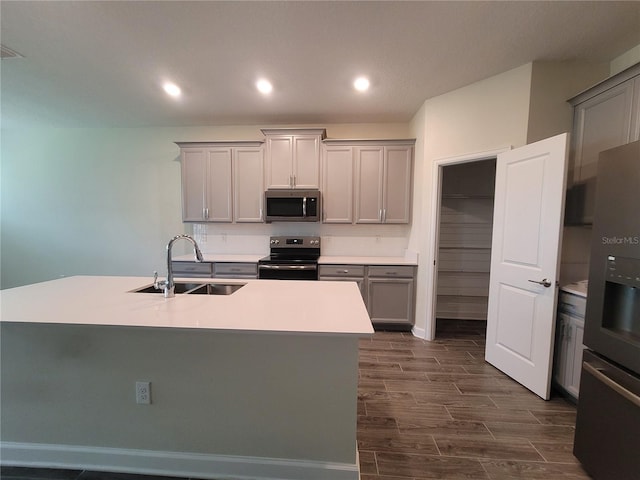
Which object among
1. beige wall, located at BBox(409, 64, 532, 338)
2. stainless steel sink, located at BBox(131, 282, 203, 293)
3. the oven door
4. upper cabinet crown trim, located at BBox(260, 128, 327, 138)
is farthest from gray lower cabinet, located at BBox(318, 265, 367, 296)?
upper cabinet crown trim, located at BBox(260, 128, 327, 138)

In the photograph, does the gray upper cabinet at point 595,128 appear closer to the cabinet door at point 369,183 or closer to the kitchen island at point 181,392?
the cabinet door at point 369,183

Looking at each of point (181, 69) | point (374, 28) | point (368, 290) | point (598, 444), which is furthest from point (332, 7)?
point (598, 444)

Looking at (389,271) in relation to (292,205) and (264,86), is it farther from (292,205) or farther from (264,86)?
(264,86)

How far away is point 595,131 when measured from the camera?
6.88ft

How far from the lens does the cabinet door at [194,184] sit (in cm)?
364

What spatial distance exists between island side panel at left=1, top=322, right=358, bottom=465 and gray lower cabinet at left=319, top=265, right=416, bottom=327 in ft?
6.55

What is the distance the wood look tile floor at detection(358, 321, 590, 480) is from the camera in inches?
58.3

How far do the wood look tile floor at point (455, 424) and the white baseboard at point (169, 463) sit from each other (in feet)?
0.97

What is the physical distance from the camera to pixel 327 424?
4.46 feet

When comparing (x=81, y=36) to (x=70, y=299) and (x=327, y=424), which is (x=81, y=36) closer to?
(x=70, y=299)

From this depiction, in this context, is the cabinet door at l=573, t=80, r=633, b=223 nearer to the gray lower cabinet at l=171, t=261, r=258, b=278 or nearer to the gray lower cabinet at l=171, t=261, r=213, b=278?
the gray lower cabinet at l=171, t=261, r=258, b=278

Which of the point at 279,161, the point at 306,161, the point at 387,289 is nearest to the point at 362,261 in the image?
the point at 387,289

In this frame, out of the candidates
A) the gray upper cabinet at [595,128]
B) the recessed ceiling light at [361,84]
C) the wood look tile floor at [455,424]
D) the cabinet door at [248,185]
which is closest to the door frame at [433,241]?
the wood look tile floor at [455,424]

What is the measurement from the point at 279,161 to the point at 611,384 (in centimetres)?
347
